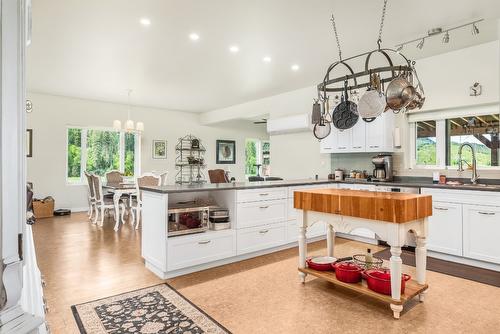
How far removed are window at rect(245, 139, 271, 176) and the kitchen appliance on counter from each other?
659cm

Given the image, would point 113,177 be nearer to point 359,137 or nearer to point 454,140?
point 359,137

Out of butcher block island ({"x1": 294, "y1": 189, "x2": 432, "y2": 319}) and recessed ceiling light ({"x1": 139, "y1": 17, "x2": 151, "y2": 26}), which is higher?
recessed ceiling light ({"x1": 139, "y1": 17, "x2": 151, "y2": 26})

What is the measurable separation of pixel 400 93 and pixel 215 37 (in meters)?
2.41

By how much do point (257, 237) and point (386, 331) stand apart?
1851mm

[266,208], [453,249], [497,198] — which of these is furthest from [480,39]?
[266,208]

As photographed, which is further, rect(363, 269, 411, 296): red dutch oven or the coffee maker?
the coffee maker

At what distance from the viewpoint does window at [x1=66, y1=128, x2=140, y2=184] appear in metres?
7.21

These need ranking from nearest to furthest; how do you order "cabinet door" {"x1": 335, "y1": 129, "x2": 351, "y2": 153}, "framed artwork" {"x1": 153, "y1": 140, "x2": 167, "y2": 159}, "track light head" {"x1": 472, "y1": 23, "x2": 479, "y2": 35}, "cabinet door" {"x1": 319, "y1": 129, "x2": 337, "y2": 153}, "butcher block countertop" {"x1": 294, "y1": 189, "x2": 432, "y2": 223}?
"butcher block countertop" {"x1": 294, "y1": 189, "x2": 432, "y2": 223} → "track light head" {"x1": 472, "y1": 23, "x2": 479, "y2": 35} → "cabinet door" {"x1": 335, "y1": 129, "x2": 351, "y2": 153} → "cabinet door" {"x1": 319, "y1": 129, "x2": 337, "y2": 153} → "framed artwork" {"x1": 153, "y1": 140, "x2": 167, "y2": 159}

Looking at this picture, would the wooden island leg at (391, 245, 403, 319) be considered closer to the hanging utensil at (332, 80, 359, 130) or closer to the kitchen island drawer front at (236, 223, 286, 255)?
the hanging utensil at (332, 80, 359, 130)

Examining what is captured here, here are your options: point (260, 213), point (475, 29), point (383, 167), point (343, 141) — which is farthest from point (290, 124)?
point (475, 29)

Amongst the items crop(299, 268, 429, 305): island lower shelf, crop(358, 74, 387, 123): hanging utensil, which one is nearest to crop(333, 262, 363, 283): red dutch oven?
crop(299, 268, 429, 305): island lower shelf

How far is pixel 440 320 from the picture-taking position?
88.1 inches

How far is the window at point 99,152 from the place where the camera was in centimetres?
721

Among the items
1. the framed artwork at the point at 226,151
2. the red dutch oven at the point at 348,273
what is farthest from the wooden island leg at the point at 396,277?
the framed artwork at the point at 226,151
